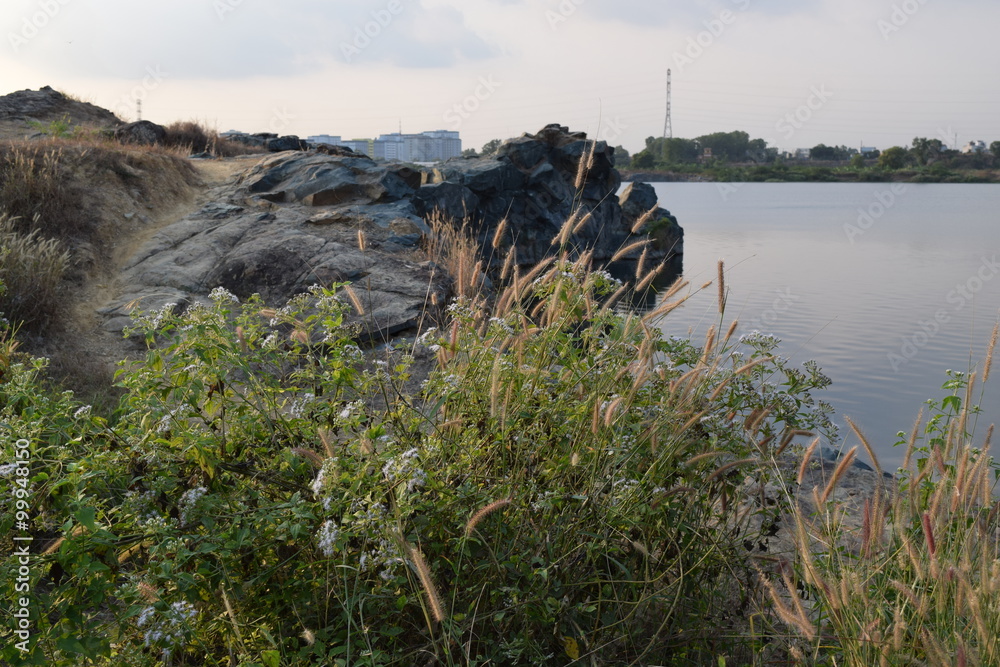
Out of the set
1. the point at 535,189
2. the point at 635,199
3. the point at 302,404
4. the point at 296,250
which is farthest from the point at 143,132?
the point at 635,199

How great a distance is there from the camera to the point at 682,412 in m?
2.51

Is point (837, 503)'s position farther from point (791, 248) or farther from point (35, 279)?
point (791, 248)

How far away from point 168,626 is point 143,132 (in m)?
19.2

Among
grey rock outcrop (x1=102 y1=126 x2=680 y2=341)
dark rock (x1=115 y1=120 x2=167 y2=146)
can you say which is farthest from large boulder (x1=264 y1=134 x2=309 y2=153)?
grey rock outcrop (x1=102 y1=126 x2=680 y2=341)

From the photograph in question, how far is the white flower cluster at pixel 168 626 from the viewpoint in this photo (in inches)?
72.9

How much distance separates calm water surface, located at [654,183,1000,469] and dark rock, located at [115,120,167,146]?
13.1 m

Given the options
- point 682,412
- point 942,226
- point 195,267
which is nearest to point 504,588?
point 682,412

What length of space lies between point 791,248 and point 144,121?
2138 cm

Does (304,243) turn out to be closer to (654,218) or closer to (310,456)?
(310,456)

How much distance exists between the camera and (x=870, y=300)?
1672 cm

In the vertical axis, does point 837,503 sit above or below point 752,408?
below

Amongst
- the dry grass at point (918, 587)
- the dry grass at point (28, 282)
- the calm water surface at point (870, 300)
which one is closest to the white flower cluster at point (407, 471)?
the dry grass at point (918, 587)

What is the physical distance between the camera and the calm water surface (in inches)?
381

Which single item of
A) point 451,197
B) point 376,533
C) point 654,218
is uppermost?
point 451,197
